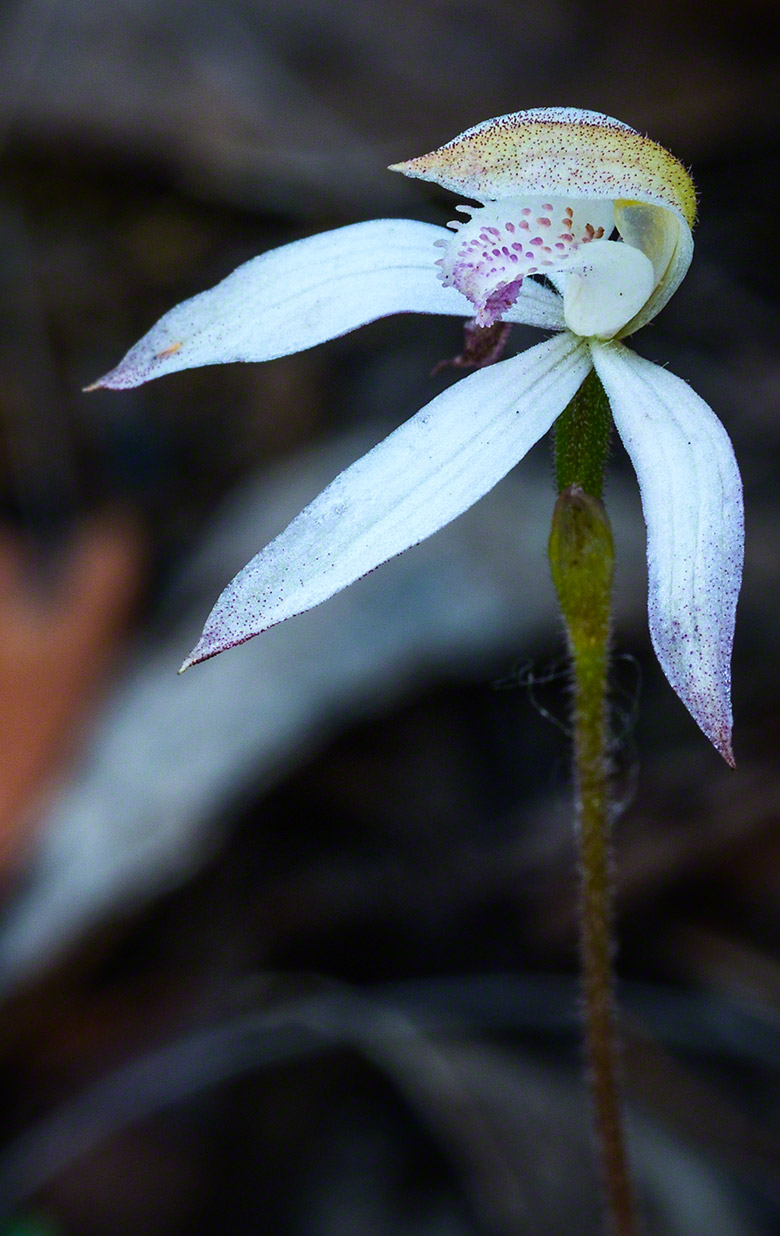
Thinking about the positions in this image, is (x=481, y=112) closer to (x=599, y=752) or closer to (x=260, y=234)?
(x=260, y=234)

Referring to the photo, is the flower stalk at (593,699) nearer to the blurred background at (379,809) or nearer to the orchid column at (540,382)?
the orchid column at (540,382)

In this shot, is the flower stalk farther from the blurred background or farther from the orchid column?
the blurred background

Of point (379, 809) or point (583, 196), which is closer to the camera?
point (583, 196)

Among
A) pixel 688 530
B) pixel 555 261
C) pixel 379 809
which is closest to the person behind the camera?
pixel 688 530

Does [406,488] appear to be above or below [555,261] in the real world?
below

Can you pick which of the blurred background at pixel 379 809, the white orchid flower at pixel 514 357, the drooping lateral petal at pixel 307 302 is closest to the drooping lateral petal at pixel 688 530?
the white orchid flower at pixel 514 357

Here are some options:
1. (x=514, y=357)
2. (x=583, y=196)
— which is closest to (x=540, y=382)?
(x=514, y=357)

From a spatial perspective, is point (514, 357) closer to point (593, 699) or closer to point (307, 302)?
point (307, 302)
